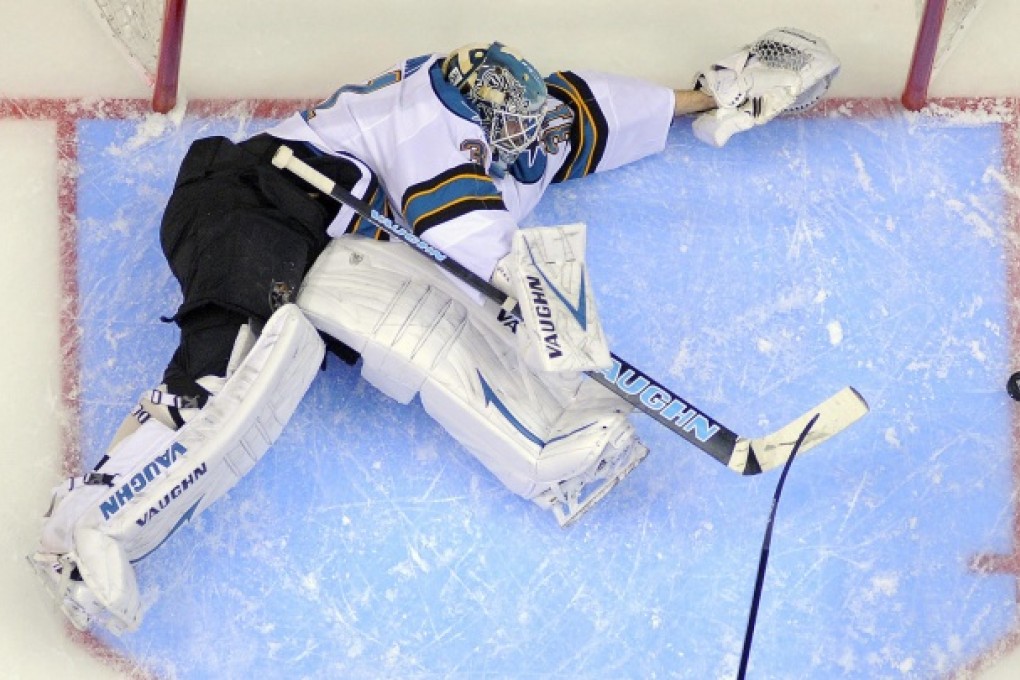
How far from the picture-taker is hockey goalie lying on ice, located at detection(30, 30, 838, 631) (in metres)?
2.69

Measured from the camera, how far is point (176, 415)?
2.74 meters

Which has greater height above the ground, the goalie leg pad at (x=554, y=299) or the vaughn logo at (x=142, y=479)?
the goalie leg pad at (x=554, y=299)

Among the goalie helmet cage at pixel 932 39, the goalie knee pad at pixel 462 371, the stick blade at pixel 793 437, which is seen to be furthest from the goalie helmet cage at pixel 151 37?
the goalie helmet cage at pixel 932 39

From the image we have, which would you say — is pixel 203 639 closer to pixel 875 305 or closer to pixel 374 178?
pixel 374 178

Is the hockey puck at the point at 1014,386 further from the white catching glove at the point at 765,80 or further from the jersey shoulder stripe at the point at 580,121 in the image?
the jersey shoulder stripe at the point at 580,121

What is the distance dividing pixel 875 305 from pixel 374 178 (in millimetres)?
1043

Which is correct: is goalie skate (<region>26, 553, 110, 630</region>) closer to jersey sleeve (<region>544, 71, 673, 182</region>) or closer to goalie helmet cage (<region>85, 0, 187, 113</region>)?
goalie helmet cage (<region>85, 0, 187, 113</region>)

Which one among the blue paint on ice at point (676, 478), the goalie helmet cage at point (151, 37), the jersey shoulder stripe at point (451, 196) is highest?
the jersey shoulder stripe at point (451, 196)

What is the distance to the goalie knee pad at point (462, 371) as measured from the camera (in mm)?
2857

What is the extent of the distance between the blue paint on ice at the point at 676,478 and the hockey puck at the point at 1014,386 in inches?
0.9

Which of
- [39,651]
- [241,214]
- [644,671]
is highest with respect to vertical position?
[241,214]

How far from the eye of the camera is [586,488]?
3.05m

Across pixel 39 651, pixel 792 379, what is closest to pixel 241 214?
pixel 39 651

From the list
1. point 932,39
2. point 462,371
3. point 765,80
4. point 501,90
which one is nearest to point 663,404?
point 462,371
